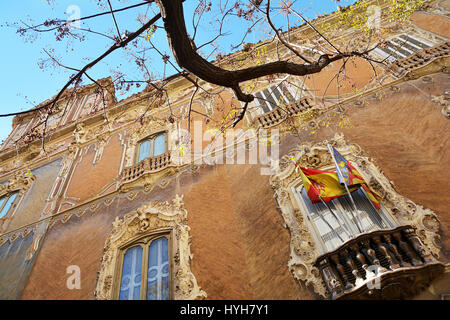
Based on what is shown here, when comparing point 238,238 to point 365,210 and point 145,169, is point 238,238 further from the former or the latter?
point 145,169

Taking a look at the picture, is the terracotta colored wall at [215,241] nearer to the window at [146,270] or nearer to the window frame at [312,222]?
the window frame at [312,222]

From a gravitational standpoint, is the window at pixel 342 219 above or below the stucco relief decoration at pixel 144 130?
below

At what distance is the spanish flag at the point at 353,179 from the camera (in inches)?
246

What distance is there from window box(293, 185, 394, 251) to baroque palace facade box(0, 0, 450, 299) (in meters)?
0.03

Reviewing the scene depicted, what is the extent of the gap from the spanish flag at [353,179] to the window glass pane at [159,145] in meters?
7.12

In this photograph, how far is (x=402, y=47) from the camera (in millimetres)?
11203

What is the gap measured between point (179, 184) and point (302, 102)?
15.9 ft

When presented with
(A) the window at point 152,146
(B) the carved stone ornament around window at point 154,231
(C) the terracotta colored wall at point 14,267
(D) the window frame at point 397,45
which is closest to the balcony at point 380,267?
(B) the carved stone ornament around window at point 154,231

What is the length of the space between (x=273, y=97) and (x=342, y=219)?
22.4 feet

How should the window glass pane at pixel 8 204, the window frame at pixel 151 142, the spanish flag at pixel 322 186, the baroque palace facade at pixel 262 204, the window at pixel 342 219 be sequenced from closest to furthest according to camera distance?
1. the baroque palace facade at pixel 262 204
2. the window at pixel 342 219
3. the spanish flag at pixel 322 186
4. the window frame at pixel 151 142
5. the window glass pane at pixel 8 204

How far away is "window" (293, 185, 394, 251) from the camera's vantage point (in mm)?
6168

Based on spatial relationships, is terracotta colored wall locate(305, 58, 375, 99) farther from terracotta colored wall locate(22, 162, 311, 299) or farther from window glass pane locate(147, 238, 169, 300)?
window glass pane locate(147, 238, 169, 300)

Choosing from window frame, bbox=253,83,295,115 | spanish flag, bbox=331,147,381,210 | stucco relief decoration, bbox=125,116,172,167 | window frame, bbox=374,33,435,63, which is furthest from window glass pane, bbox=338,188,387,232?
stucco relief decoration, bbox=125,116,172,167

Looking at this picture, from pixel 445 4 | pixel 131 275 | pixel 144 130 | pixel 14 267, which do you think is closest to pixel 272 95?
pixel 144 130
